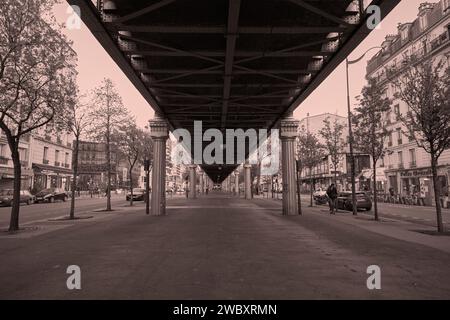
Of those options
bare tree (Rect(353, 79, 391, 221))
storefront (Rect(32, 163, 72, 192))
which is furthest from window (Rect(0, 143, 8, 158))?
bare tree (Rect(353, 79, 391, 221))

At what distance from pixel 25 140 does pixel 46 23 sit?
3821cm

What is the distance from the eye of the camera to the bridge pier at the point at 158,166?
65.4 ft

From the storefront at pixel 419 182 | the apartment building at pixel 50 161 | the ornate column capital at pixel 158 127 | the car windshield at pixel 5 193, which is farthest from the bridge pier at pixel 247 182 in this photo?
the ornate column capital at pixel 158 127

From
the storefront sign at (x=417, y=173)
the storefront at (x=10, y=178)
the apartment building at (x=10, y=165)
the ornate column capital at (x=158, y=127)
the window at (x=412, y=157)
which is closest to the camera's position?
the ornate column capital at (x=158, y=127)

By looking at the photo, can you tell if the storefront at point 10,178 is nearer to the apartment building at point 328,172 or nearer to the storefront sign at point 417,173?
the apartment building at point 328,172

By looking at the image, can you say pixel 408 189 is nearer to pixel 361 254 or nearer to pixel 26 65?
pixel 361 254

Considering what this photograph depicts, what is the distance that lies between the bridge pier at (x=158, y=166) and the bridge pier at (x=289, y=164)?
6920mm

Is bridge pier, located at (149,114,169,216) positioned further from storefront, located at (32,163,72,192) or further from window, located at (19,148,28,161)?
window, located at (19,148,28,161)

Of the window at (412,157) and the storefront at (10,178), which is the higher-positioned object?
the window at (412,157)

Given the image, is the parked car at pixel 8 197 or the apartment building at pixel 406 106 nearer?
the parked car at pixel 8 197

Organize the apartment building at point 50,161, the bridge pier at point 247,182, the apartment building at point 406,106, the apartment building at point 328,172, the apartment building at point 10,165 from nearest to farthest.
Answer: the apartment building at point 406,106
the apartment building at point 10,165
the bridge pier at point 247,182
the apartment building at point 50,161
the apartment building at point 328,172

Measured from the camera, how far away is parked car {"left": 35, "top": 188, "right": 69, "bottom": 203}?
38166mm

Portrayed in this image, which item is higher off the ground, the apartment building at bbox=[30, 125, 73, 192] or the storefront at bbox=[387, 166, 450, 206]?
the apartment building at bbox=[30, 125, 73, 192]

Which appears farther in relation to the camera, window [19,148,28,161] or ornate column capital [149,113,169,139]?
window [19,148,28,161]
